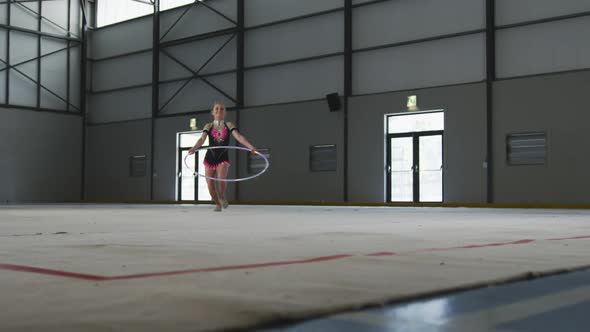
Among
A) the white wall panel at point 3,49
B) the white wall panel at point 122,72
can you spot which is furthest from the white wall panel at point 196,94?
the white wall panel at point 3,49

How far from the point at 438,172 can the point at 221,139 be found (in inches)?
329

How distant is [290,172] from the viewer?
65.6 ft

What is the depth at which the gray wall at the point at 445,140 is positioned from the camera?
656 inches

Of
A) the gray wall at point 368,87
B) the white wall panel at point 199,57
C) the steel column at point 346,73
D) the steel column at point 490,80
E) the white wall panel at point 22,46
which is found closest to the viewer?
the gray wall at point 368,87

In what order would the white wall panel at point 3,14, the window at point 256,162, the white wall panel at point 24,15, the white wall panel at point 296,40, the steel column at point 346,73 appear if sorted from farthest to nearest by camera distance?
1. the white wall panel at point 24,15
2. the white wall panel at point 3,14
3. the window at point 256,162
4. the white wall panel at point 296,40
5. the steel column at point 346,73

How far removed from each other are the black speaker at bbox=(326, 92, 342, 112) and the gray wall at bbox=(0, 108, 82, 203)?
10.9 m

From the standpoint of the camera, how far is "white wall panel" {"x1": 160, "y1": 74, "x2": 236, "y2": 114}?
70.4 feet

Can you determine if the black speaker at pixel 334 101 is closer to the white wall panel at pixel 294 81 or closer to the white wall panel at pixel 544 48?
the white wall panel at pixel 294 81

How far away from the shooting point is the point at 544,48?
15.8 meters

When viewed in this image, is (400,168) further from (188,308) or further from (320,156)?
(188,308)

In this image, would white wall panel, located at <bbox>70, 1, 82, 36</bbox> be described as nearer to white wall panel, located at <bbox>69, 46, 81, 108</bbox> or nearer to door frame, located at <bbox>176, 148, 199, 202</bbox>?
white wall panel, located at <bbox>69, 46, 81, 108</bbox>

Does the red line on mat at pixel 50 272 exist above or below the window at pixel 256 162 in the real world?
below

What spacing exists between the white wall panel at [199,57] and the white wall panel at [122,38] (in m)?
1.19

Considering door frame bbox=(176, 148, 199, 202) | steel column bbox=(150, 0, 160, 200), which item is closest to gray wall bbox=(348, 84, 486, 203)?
door frame bbox=(176, 148, 199, 202)
